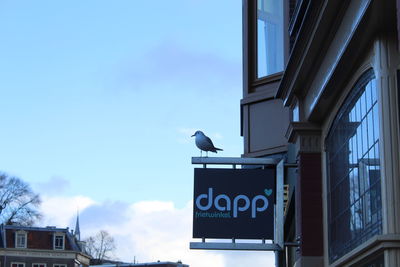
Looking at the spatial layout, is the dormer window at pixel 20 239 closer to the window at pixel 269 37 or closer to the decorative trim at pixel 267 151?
the decorative trim at pixel 267 151

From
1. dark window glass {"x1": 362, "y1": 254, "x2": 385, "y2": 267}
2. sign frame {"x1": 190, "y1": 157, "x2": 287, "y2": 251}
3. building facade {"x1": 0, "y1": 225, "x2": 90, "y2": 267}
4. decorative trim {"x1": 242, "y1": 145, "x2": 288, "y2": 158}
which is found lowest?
dark window glass {"x1": 362, "y1": 254, "x2": 385, "y2": 267}

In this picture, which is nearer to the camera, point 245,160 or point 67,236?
point 245,160

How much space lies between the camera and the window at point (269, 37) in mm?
14953

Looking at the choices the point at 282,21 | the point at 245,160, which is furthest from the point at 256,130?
the point at 245,160

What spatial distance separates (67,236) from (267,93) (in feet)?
222

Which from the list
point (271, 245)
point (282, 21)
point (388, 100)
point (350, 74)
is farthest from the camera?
point (282, 21)

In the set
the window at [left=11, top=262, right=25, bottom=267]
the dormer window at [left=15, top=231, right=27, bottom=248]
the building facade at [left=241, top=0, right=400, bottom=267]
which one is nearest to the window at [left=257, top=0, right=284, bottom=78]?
the building facade at [left=241, top=0, right=400, bottom=267]

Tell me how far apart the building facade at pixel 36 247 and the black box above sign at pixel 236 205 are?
225ft

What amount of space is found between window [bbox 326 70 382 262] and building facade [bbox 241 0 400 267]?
1 centimetres

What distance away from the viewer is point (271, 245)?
11719 millimetres

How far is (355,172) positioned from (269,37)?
661 centimetres

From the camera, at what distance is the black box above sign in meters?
11.9

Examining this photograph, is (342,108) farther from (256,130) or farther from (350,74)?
(256,130)

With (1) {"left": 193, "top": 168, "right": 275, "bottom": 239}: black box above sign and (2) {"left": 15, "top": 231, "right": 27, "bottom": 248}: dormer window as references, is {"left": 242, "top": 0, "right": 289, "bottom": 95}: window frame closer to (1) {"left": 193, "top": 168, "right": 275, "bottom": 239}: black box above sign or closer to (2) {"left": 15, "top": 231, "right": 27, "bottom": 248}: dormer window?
(1) {"left": 193, "top": 168, "right": 275, "bottom": 239}: black box above sign
